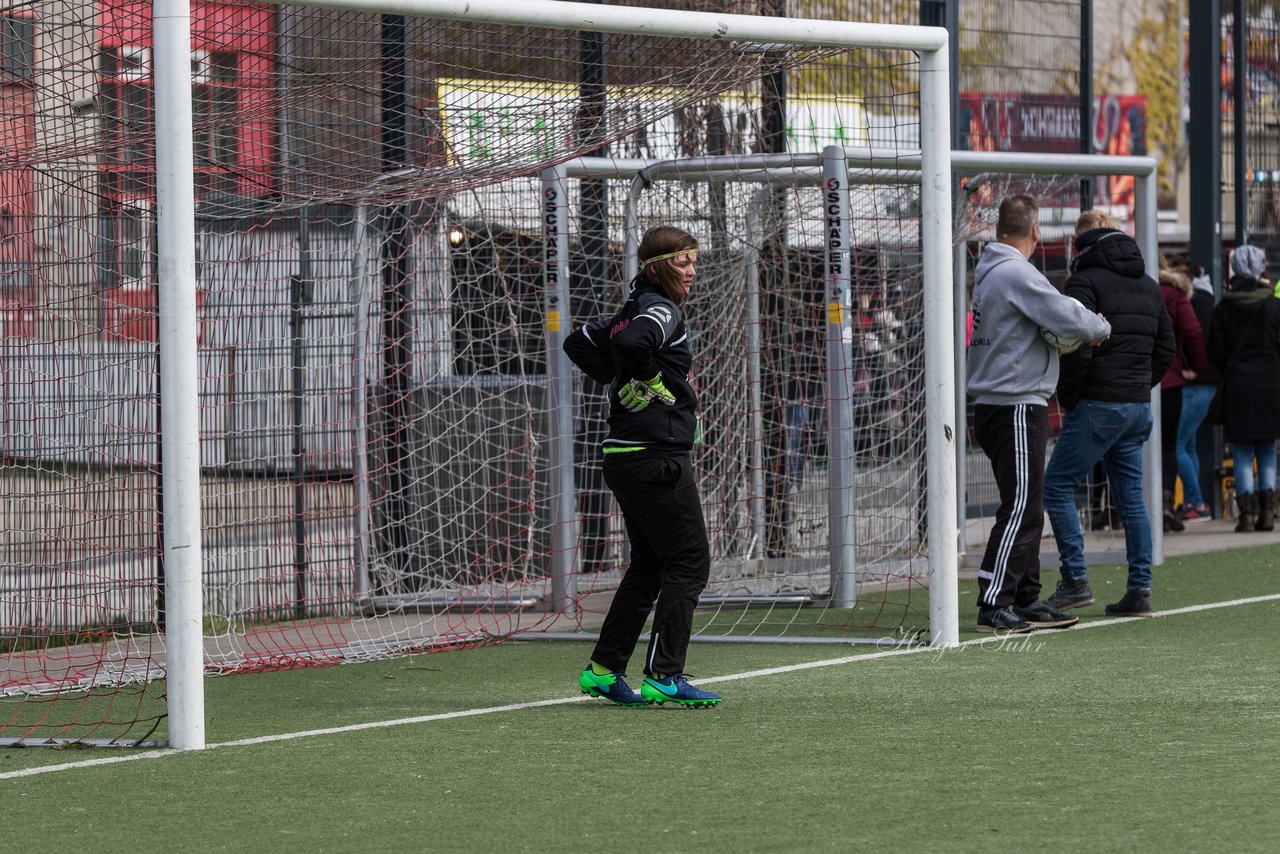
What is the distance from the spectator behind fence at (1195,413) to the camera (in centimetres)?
1489

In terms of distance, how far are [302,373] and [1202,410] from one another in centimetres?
751

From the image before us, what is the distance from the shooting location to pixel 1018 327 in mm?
9289

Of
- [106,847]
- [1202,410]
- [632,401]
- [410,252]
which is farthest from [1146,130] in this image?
[106,847]

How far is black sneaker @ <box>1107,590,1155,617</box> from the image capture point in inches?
386

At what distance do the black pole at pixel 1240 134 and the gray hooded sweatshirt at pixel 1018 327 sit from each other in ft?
25.5

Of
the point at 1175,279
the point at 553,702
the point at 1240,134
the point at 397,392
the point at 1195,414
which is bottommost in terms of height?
the point at 553,702

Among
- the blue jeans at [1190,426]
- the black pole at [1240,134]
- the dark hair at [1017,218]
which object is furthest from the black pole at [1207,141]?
the dark hair at [1017,218]

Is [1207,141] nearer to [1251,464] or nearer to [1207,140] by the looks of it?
[1207,140]

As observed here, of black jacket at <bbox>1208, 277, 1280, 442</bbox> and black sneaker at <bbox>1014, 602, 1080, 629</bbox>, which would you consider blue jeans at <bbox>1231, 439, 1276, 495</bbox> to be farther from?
black sneaker at <bbox>1014, 602, 1080, 629</bbox>

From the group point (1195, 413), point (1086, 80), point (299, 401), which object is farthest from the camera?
point (1195, 413)

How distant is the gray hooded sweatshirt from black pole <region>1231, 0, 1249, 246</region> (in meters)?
7.79

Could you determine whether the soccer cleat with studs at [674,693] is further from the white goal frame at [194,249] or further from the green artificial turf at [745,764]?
the white goal frame at [194,249]

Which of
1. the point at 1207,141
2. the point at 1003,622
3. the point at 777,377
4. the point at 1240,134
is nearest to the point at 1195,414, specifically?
the point at 1207,141

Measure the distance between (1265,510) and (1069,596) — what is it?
16.9 ft
